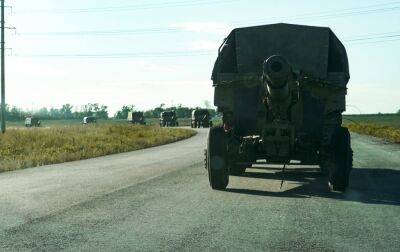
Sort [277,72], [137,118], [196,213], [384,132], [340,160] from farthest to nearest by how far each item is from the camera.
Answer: [137,118], [384,132], [340,160], [277,72], [196,213]

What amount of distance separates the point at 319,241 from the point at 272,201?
309cm

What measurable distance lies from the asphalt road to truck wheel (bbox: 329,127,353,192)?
272 mm

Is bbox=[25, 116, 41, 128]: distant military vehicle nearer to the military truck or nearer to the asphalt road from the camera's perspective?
the asphalt road

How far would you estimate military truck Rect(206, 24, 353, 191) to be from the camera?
34.0 feet

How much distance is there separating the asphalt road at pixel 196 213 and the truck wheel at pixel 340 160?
0.27 m

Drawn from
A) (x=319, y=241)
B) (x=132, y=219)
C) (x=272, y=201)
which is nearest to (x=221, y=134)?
(x=272, y=201)

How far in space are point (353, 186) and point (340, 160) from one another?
5.17ft

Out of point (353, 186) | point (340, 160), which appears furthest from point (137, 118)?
point (340, 160)

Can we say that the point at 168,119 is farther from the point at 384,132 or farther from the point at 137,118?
the point at 384,132

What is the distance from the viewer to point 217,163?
1084cm

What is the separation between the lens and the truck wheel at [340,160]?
10273mm

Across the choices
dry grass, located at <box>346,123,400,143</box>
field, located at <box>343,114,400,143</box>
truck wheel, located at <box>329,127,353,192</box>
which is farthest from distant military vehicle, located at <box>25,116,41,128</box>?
truck wheel, located at <box>329,127,353,192</box>

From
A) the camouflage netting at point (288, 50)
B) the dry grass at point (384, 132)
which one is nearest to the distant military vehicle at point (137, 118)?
the dry grass at point (384, 132)

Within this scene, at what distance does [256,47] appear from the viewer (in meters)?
12.8
